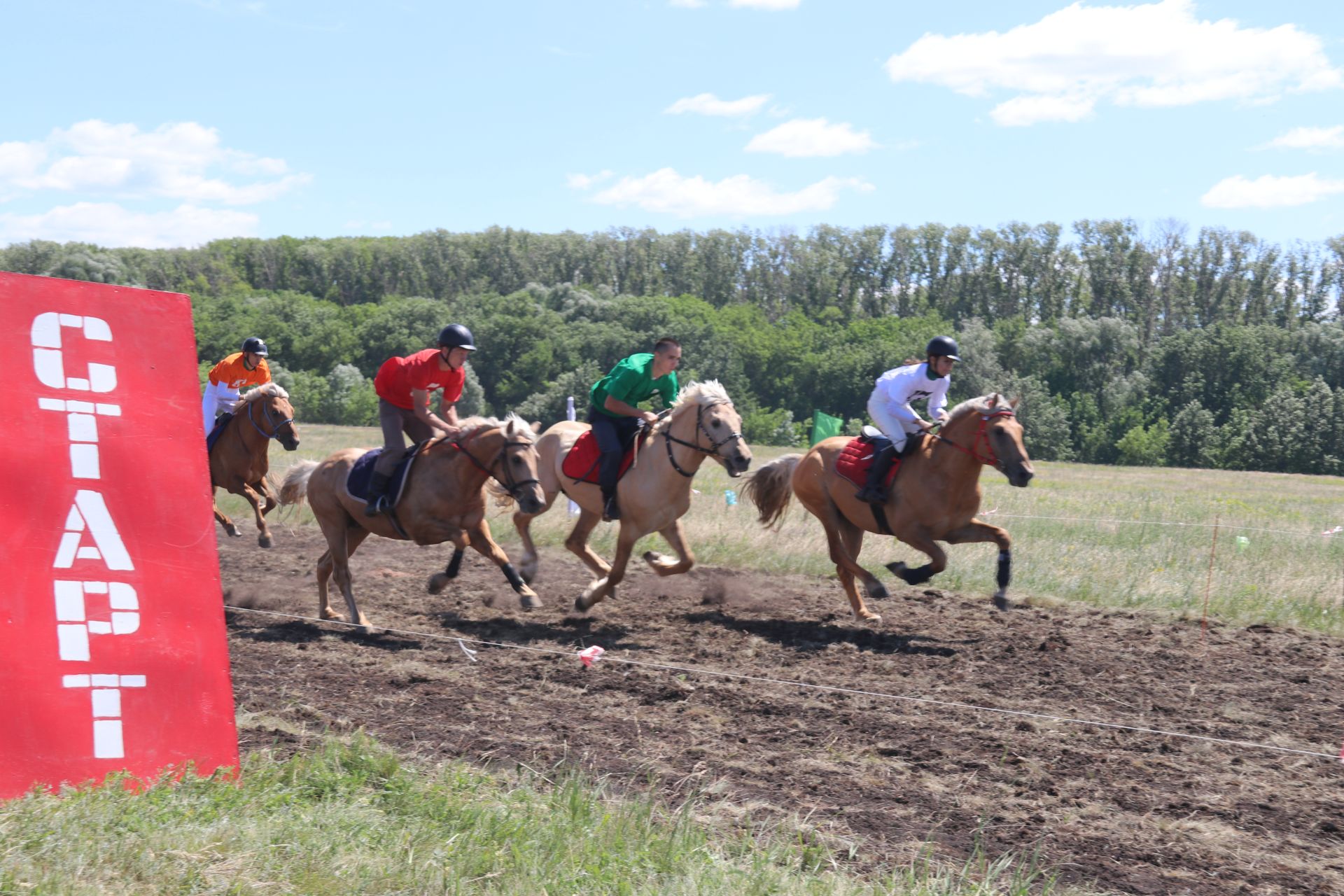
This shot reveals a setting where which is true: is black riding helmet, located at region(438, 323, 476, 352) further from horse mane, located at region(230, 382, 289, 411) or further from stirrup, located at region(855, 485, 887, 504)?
horse mane, located at region(230, 382, 289, 411)

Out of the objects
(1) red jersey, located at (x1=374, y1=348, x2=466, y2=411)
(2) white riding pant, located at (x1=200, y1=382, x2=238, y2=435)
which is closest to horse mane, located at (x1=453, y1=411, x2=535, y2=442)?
(1) red jersey, located at (x1=374, y1=348, x2=466, y2=411)

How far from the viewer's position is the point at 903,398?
10.4 metres

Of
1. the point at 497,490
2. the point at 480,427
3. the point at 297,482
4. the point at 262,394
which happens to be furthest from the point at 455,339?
the point at 262,394

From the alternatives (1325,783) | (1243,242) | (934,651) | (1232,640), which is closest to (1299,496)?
(1232,640)

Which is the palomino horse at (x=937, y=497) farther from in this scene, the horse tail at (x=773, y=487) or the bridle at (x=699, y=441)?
the bridle at (x=699, y=441)

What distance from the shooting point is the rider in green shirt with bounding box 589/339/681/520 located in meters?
10.2

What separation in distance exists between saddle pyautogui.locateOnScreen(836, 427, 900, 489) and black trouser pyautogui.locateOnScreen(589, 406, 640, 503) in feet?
6.69

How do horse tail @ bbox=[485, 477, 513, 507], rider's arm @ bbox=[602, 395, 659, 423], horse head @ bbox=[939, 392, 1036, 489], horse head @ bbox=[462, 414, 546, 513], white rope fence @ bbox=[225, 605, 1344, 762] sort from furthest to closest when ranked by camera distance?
rider's arm @ bbox=[602, 395, 659, 423]
horse tail @ bbox=[485, 477, 513, 507]
horse head @ bbox=[939, 392, 1036, 489]
horse head @ bbox=[462, 414, 546, 513]
white rope fence @ bbox=[225, 605, 1344, 762]

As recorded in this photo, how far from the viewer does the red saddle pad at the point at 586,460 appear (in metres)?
10.2

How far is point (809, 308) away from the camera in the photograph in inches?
3209

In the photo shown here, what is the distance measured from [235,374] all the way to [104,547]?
32.9 feet

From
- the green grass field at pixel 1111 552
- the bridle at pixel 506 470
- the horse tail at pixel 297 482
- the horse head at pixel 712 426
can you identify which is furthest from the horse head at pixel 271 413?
the horse head at pixel 712 426

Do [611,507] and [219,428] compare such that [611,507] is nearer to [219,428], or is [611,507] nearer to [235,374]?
[219,428]

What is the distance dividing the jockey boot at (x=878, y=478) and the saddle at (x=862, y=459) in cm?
3
